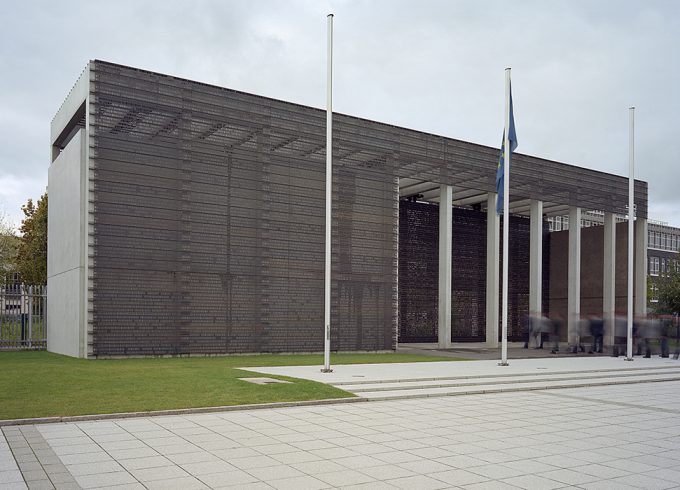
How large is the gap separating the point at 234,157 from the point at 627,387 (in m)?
15.8

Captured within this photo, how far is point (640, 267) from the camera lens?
1657 inches

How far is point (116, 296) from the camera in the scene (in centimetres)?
2320

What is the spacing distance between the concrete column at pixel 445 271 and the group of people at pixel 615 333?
17.4 ft

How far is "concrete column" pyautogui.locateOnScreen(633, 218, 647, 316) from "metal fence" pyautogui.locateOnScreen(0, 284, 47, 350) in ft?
112

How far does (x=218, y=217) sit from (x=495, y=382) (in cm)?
1207

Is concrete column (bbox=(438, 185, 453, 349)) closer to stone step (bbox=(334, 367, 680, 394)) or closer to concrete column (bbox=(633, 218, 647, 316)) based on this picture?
stone step (bbox=(334, 367, 680, 394))

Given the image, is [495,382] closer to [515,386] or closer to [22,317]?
[515,386]

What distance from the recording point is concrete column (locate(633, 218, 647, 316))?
42.0m

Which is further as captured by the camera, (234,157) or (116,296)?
(234,157)

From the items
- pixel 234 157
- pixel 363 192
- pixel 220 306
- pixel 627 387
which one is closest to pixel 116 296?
pixel 220 306

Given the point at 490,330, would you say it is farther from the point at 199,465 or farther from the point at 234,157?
the point at 199,465

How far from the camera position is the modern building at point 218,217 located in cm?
2322

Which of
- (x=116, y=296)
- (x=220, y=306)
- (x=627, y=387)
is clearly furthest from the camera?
(x=220, y=306)

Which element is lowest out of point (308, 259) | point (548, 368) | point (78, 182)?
point (548, 368)
